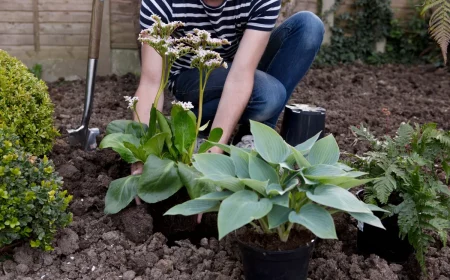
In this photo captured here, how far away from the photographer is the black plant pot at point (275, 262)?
165 cm

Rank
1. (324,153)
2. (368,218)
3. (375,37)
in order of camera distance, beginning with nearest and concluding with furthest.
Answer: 1. (368,218)
2. (324,153)
3. (375,37)

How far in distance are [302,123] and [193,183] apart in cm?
96

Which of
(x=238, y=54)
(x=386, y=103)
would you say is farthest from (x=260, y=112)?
(x=386, y=103)

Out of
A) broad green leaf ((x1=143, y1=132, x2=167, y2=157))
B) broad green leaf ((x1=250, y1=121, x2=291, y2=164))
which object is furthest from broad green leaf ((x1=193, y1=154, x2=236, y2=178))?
broad green leaf ((x1=143, y1=132, x2=167, y2=157))

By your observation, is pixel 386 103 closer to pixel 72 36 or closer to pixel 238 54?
pixel 238 54

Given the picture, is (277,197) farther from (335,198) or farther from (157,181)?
(157,181)

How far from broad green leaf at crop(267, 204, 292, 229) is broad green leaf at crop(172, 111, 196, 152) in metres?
0.60

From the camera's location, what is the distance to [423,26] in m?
5.61

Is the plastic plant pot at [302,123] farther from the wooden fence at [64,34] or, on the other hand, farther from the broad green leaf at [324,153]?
the wooden fence at [64,34]

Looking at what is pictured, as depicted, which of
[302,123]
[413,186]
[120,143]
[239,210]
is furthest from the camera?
[302,123]

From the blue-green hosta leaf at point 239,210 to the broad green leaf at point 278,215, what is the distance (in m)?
0.05

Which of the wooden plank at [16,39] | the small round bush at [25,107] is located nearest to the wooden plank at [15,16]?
the wooden plank at [16,39]

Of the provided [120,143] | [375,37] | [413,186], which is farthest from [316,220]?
[375,37]

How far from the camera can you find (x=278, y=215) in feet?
5.23
